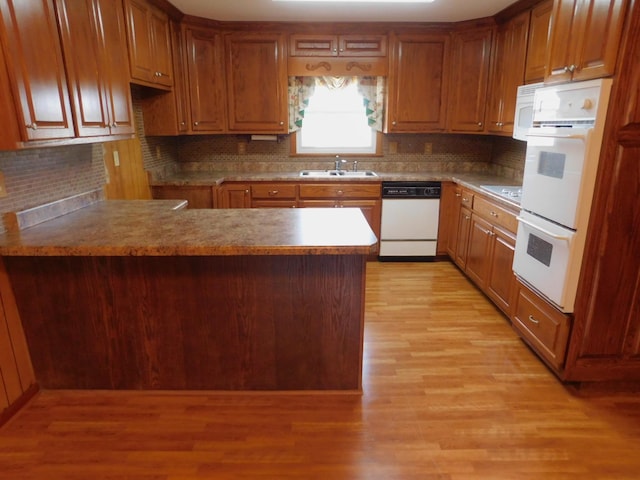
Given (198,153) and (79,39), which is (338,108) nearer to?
(198,153)

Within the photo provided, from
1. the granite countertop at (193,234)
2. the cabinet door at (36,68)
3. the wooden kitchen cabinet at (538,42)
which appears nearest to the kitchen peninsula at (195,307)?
the granite countertop at (193,234)

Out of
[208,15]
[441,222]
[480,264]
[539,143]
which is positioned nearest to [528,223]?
[539,143]

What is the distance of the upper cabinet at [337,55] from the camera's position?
152 inches

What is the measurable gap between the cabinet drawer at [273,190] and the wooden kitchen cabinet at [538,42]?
221 centimetres

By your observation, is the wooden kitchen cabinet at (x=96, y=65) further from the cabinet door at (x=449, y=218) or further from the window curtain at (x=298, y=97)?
the cabinet door at (x=449, y=218)

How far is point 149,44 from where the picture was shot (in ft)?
9.91

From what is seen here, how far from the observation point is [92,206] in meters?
2.59

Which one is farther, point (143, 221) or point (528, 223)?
point (528, 223)

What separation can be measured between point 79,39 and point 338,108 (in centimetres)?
278

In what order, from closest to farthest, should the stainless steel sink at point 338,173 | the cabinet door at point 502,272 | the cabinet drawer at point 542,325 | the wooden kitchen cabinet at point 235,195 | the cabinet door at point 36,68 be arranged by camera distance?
the cabinet door at point 36,68, the cabinet drawer at point 542,325, the cabinet door at point 502,272, the wooden kitchen cabinet at point 235,195, the stainless steel sink at point 338,173

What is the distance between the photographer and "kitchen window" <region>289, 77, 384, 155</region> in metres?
4.18

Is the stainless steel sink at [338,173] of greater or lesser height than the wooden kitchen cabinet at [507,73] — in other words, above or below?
below

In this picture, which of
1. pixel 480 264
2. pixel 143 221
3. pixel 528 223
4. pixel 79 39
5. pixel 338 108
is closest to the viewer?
pixel 79 39

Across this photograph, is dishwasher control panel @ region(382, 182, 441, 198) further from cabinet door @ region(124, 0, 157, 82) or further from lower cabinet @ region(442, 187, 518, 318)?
cabinet door @ region(124, 0, 157, 82)
